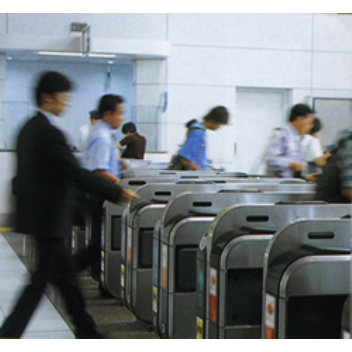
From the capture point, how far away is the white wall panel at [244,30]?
402 inches

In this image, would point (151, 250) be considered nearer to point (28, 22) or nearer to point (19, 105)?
point (19, 105)

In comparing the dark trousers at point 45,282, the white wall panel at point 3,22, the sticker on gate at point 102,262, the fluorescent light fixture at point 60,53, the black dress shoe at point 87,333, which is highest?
the white wall panel at point 3,22

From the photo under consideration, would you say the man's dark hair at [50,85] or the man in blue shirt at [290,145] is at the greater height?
the man's dark hair at [50,85]

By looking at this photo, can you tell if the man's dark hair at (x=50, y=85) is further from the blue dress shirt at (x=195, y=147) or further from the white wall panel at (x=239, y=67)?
the white wall panel at (x=239, y=67)

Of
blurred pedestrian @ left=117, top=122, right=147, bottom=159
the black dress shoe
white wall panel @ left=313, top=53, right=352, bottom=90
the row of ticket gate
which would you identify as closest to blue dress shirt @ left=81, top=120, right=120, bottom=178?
the row of ticket gate

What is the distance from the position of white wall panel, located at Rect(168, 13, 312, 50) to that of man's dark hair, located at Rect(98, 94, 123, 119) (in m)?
6.37

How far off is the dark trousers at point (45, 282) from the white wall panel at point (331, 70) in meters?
8.72

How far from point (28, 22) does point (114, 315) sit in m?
6.43

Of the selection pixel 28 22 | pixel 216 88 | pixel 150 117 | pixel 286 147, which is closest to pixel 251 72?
pixel 216 88

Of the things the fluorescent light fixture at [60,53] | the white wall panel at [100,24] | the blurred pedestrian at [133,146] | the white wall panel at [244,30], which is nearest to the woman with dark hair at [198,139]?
the blurred pedestrian at [133,146]

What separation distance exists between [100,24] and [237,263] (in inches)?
311

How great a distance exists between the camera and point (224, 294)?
2525 millimetres

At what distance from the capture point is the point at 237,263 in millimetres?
2492

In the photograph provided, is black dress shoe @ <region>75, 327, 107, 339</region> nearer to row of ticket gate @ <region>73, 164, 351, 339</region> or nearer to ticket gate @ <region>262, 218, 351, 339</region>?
row of ticket gate @ <region>73, 164, 351, 339</region>
